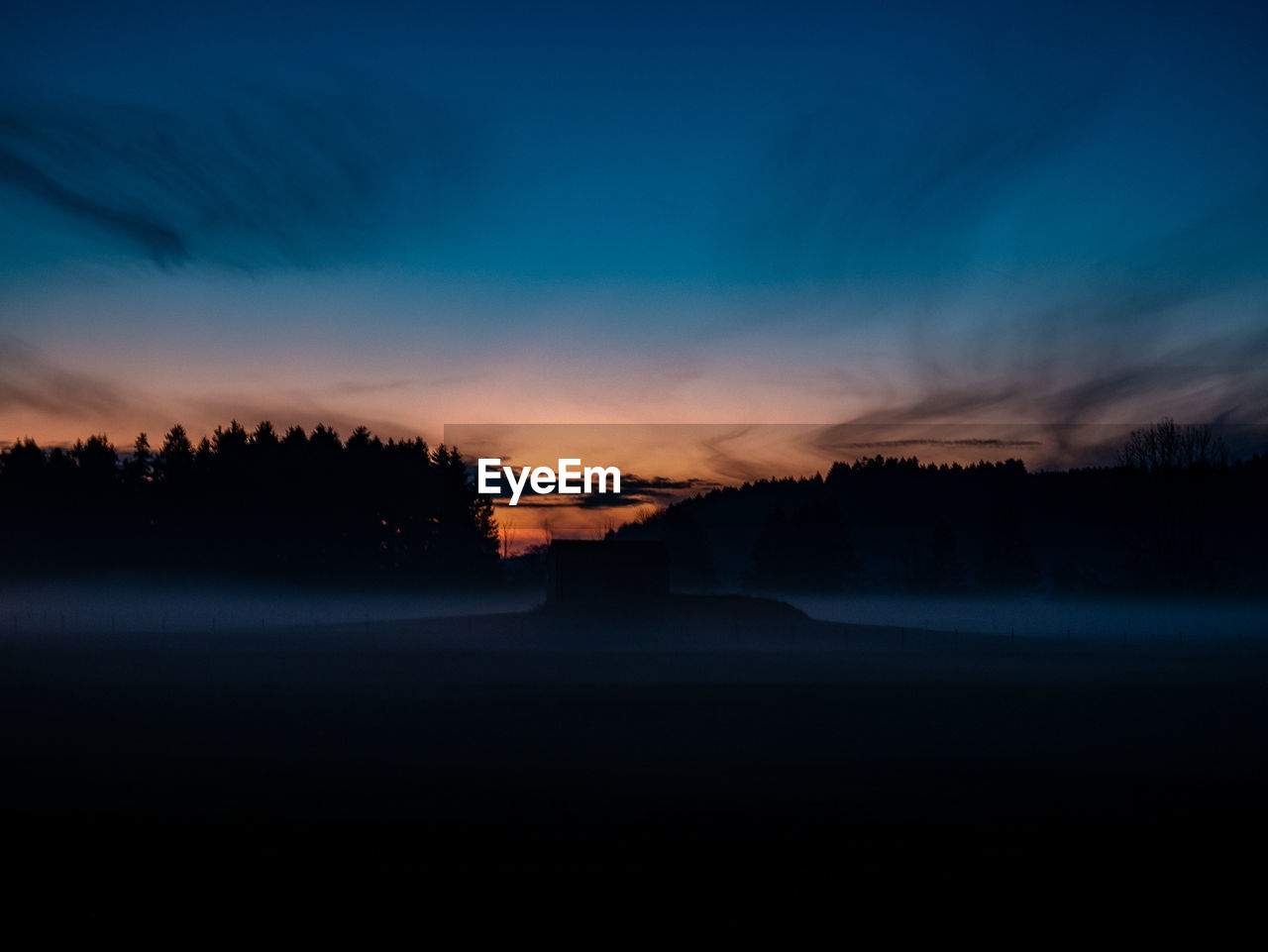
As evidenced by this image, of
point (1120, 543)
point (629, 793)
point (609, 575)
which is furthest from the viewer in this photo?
point (1120, 543)

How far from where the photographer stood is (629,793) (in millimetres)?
17156

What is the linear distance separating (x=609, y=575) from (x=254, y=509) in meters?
57.5

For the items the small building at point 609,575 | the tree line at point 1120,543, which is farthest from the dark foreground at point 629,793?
the tree line at point 1120,543

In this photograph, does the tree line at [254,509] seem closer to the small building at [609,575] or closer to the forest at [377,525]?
the forest at [377,525]

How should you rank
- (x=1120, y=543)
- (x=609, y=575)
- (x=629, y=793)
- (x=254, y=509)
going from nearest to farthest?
(x=629, y=793) → (x=609, y=575) → (x=254, y=509) → (x=1120, y=543)

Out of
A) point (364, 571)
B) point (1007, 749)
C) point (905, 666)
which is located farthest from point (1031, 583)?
point (1007, 749)

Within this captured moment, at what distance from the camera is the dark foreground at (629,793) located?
11.6m

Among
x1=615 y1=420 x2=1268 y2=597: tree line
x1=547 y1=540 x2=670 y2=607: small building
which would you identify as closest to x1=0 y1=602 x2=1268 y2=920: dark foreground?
x1=547 y1=540 x2=670 y2=607: small building

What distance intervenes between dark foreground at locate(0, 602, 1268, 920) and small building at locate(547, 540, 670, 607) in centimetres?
3217

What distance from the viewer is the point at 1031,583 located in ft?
348

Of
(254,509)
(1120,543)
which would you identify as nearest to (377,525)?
(254,509)

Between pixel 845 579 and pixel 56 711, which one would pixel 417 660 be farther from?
pixel 845 579

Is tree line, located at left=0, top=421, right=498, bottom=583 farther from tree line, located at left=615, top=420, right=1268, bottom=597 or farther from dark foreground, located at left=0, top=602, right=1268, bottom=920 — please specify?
dark foreground, located at left=0, top=602, right=1268, bottom=920

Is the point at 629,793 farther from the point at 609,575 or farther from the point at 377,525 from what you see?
the point at 377,525
